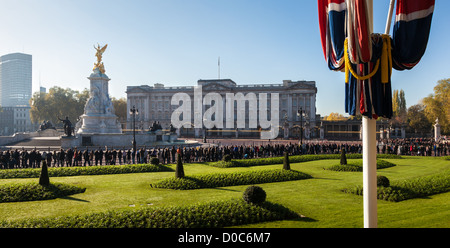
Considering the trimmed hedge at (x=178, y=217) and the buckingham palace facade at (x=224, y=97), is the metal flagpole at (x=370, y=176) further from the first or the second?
the buckingham palace facade at (x=224, y=97)

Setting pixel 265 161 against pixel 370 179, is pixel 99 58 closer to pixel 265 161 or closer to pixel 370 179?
pixel 265 161

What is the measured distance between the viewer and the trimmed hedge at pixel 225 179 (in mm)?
13695

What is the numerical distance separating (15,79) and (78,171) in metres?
197

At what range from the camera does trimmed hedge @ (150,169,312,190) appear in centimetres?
1370

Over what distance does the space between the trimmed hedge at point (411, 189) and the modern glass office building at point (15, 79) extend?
20230 centimetres

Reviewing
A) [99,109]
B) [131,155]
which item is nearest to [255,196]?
[131,155]

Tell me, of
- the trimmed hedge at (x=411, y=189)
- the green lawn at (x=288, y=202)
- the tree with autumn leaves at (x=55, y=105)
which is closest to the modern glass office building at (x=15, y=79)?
the tree with autumn leaves at (x=55, y=105)

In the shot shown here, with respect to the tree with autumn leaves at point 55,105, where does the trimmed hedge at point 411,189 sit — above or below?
below

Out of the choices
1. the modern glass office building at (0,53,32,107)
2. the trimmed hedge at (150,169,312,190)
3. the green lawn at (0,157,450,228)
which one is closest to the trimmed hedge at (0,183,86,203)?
the green lawn at (0,157,450,228)

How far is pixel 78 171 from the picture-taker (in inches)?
693

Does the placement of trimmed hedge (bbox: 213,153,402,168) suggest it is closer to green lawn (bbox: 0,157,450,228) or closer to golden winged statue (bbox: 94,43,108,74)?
green lawn (bbox: 0,157,450,228)

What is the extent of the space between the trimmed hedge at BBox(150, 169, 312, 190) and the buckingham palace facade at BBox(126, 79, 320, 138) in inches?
2474

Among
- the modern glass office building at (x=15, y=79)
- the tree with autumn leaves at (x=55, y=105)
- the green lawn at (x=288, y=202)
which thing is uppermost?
the modern glass office building at (x=15, y=79)
